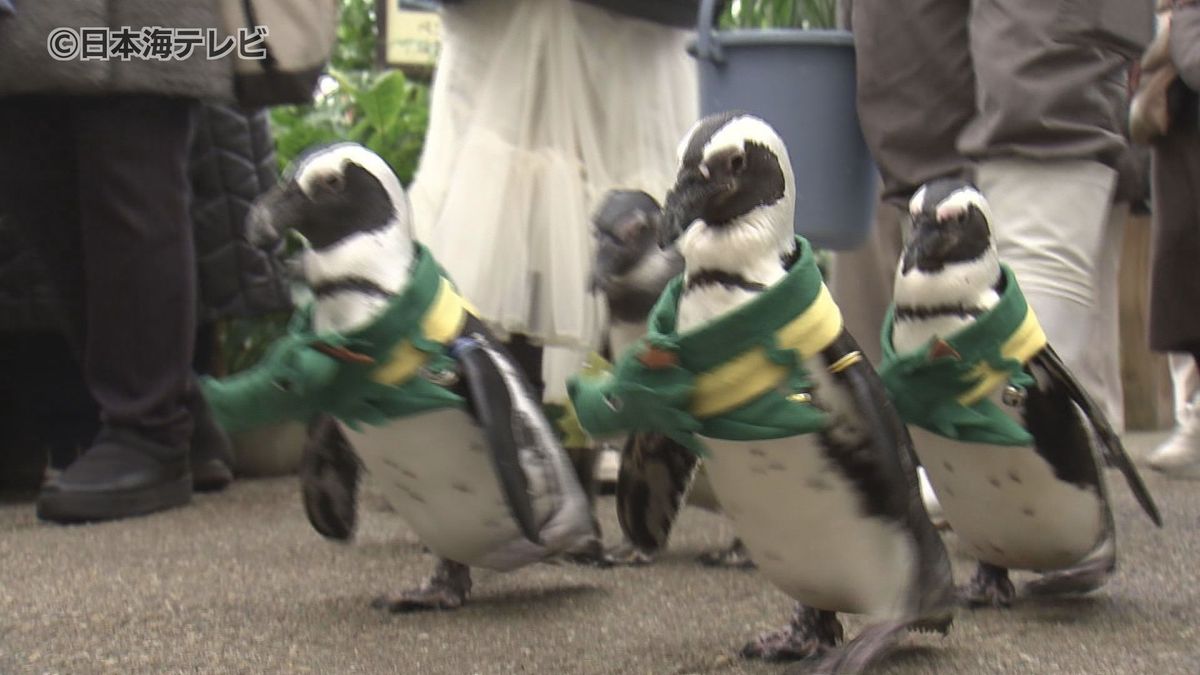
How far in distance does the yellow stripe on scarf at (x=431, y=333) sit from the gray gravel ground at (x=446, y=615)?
28 centimetres

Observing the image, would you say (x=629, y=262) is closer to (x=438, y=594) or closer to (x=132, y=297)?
(x=438, y=594)

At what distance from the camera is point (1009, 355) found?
4.82 ft

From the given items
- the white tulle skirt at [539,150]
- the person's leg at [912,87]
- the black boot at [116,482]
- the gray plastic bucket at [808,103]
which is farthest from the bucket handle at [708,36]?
the black boot at [116,482]

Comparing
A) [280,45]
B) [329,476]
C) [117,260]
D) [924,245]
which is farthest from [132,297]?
[924,245]

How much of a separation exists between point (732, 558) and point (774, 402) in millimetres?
785

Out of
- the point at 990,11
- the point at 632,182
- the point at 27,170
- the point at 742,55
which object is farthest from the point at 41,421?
the point at 990,11

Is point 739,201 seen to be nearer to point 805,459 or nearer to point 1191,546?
point 805,459

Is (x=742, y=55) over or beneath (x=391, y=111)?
over

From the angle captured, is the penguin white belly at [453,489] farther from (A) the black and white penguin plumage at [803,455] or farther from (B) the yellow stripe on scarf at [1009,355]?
(B) the yellow stripe on scarf at [1009,355]

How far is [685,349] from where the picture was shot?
1.21 metres

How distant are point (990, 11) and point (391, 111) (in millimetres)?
1936

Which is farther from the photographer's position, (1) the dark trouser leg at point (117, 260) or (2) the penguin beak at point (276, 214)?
(1) the dark trouser leg at point (117, 260)

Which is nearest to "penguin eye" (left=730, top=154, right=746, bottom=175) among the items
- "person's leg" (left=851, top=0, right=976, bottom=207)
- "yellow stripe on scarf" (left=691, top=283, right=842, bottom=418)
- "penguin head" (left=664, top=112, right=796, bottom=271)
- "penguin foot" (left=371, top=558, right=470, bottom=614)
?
"penguin head" (left=664, top=112, right=796, bottom=271)

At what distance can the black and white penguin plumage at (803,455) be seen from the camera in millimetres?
1242
